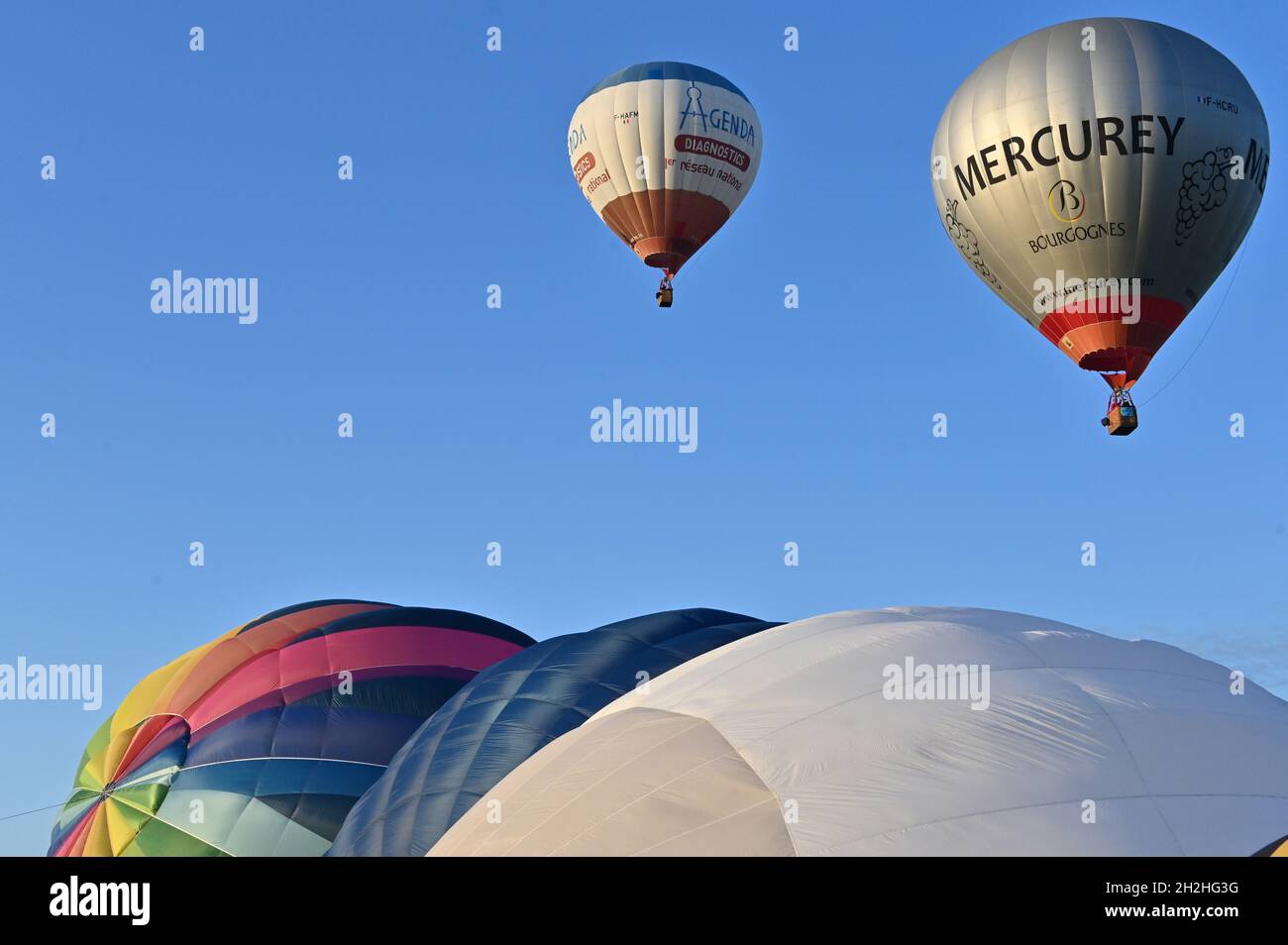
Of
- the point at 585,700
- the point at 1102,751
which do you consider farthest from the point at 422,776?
the point at 1102,751

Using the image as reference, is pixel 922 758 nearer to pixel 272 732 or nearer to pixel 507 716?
pixel 507 716

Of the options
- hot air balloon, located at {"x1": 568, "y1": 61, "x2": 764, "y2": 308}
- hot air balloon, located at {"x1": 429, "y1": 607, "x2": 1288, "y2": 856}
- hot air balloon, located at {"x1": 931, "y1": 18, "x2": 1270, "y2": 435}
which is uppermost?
hot air balloon, located at {"x1": 568, "y1": 61, "x2": 764, "y2": 308}

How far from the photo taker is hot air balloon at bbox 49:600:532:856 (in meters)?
19.6

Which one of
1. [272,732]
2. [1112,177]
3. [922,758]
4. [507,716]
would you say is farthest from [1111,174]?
[922,758]

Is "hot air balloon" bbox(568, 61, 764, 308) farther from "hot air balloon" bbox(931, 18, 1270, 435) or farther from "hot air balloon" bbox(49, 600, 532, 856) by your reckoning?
"hot air balloon" bbox(49, 600, 532, 856)

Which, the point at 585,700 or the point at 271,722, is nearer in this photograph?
the point at 585,700

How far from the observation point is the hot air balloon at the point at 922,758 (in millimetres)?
8266

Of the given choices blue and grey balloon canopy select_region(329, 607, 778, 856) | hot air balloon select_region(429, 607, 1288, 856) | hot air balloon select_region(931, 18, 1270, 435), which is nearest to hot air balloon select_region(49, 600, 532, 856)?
blue and grey balloon canopy select_region(329, 607, 778, 856)

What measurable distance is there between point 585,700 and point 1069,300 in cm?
956

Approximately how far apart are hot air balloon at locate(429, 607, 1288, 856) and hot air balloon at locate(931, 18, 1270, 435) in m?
11.7

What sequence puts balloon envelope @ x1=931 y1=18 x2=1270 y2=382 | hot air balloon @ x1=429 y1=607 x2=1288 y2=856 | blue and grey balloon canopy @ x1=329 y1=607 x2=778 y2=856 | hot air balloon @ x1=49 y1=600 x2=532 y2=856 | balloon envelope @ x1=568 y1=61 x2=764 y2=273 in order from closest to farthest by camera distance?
hot air balloon @ x1=429 y1=607 x2=1288 y2=856 < blue and grey balloon canopy @ x1=329 y1=607 x2=778 y2=856 < hot air balloon @ x1=49 y1=600 x2=532 y2=856 < balloon envelope @ x1=931 y1=18 x2=1270 y2=382 < balloon envelope @ x1=568 y1=61 x2=764 y2=273
